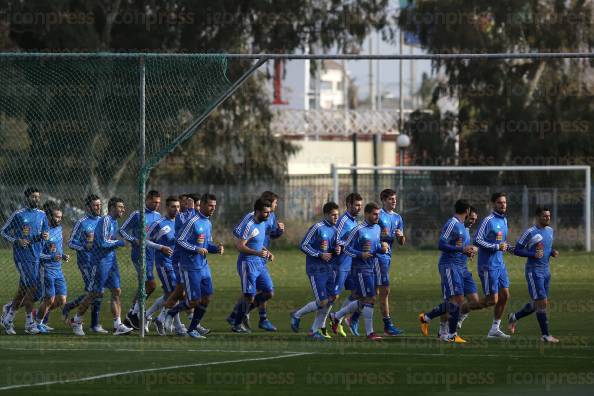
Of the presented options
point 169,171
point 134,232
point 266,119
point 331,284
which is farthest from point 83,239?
point 266,119

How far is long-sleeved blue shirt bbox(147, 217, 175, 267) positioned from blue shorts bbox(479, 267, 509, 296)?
166 inches

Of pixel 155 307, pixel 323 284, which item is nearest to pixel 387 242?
pixel 323 284

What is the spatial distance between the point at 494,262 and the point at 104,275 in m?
5.20

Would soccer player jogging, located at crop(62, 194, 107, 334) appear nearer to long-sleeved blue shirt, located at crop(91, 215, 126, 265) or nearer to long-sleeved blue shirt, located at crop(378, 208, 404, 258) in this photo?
long-sleeved blue shirt, located at crop(91, 215, 126, 265)

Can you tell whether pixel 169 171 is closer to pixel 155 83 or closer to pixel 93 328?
pixel 155 83

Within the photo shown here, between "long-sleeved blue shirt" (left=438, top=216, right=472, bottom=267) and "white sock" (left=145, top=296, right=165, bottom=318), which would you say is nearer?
"long-sleeved blue shirt" (left=438, top=216, right=472, bottom=267)

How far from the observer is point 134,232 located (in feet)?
64.2

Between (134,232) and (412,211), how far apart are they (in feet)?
73.1

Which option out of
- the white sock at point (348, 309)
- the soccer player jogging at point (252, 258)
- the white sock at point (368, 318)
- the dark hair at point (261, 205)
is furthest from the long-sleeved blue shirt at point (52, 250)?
the white sock at point (368, 318)

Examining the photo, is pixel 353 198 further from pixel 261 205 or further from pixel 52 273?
pixel 52 273

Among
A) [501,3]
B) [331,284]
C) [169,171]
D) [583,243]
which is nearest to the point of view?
[331,284]

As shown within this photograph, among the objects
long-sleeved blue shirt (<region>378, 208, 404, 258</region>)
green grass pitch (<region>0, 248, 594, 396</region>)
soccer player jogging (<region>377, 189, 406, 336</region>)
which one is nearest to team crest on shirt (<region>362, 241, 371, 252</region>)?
soccer player jogging (<region>377, 189, 406, 336</region>)

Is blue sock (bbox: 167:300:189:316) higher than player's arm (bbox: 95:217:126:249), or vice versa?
player's arm (bbox: 95:217:126:249)

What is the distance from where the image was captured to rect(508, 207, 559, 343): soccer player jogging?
17.7 metres
